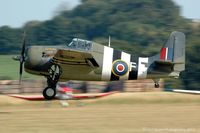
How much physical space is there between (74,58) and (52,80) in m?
1.01

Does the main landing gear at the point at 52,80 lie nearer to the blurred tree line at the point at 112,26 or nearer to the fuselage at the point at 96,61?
the fuselage at the point at 96,61

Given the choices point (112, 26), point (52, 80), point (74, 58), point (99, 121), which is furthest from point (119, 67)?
point (112, 26)

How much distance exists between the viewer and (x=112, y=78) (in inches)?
759

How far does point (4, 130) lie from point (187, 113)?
5312mm

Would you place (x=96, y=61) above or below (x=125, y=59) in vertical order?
below

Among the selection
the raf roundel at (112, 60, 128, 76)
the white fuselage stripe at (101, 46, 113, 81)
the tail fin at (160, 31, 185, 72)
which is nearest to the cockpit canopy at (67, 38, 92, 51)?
Result: the white fuselage stripe at (101, 46, 113, 81)

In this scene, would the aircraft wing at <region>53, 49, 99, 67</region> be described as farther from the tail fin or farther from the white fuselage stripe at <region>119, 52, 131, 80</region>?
the tail fin

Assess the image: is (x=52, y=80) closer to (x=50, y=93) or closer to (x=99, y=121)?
(x=50, y=93)

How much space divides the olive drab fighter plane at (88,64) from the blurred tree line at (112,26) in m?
60.1

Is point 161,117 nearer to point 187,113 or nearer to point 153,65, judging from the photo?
point 187,113

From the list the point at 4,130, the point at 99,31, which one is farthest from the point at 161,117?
the point at 99,31

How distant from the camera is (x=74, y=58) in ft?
60.9

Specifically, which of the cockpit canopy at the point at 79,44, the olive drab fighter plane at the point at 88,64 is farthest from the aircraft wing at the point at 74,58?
the cockpit canopy at the point at 79,44

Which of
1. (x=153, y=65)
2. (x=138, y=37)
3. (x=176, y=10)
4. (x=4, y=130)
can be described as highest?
(x=176, y=10)
